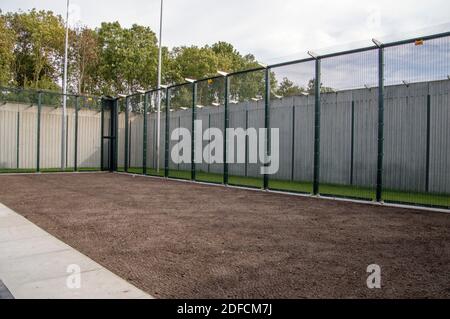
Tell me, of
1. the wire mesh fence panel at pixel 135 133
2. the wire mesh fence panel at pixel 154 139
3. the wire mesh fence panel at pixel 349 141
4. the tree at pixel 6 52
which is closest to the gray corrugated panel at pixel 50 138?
the wire mesh fence panel at pixel 135 133

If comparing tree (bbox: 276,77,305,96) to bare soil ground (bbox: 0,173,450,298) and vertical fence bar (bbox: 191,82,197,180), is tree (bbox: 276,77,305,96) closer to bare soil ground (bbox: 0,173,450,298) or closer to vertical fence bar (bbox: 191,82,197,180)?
vertical fence bar (bbox: 191,82,197,180)

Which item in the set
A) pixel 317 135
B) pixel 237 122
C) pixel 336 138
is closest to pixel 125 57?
pixel 237 122

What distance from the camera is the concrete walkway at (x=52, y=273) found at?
3.11 meters

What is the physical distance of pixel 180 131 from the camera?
59.3 feet

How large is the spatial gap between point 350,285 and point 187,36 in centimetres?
3671

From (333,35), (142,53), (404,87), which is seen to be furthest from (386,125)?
(142,53)

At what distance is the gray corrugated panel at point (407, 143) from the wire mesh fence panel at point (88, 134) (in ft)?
43.7

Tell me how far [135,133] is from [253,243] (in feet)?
51.2

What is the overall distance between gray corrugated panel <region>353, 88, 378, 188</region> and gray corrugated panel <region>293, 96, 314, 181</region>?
6.14 feet

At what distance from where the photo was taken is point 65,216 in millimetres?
6637

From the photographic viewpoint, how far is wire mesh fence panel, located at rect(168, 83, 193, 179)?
15.5 m

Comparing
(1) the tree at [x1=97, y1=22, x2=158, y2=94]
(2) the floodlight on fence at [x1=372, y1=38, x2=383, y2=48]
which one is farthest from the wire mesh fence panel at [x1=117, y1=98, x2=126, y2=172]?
(1) the tree at [x1=97, y1=22, x2=158, y2=94]

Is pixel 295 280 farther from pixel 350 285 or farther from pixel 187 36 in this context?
pixel 187 36

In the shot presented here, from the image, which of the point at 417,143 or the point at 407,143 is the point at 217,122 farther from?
the point at 417,143
